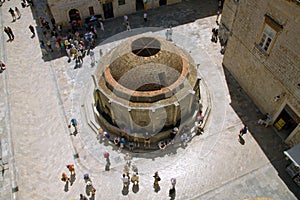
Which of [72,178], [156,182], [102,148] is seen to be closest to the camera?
→ [156,182]

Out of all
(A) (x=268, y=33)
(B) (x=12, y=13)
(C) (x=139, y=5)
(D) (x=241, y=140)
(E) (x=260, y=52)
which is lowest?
(D) (x=241, y=140)

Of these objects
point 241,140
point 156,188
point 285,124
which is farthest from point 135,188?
point 285,124

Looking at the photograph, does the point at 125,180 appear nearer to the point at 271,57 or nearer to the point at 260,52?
the point at 271,57

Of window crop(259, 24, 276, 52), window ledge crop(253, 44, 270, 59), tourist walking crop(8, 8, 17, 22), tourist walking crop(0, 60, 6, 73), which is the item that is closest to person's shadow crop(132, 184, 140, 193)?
window ledge crop(253, 44, 270, 59)

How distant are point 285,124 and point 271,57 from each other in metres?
4.67

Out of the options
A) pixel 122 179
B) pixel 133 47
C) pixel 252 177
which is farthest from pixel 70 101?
pixel 252 177

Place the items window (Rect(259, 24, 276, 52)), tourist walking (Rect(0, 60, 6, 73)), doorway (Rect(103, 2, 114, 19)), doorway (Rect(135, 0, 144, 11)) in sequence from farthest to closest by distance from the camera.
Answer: doorway (Rect(135, 0, 144, 11))
doorway (Rect(103, 2, 114, 19))
tourist walking (Rect(0, 60, 6, 73))
window (Rect(259, 24, 276, 52))

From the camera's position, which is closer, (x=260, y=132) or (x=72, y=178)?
(x=72, y=178)

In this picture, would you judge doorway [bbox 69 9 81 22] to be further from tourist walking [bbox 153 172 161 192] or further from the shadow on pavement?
tourist walking [bbox 153 172 161 192]

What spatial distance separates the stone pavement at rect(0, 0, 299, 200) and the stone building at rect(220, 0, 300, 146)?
1.02m

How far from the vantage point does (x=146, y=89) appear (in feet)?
54.6

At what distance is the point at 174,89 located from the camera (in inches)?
612

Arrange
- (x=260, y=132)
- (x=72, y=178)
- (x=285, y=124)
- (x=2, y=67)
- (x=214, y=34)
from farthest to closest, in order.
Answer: (x=214, y=34), (x=2, y=67), (x=260, y=132), (x=285, y=124), (x=72, y=178)

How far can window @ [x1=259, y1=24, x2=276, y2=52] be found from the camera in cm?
1562
